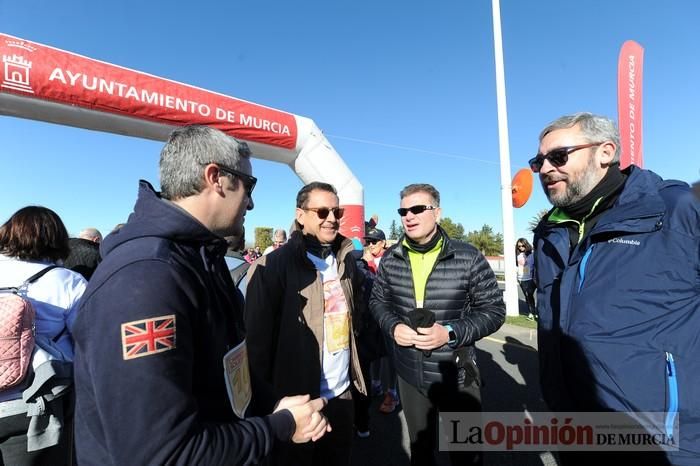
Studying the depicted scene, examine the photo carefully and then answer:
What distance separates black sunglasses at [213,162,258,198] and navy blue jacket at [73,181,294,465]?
203mm

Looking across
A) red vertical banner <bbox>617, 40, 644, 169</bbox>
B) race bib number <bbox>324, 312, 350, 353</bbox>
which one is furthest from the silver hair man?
red vertical banner <bbox>617, 40, 644, 169</bbox>

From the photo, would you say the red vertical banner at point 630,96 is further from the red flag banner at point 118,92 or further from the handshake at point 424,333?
the handshake at point 424,333

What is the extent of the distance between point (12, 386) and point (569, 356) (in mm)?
2670

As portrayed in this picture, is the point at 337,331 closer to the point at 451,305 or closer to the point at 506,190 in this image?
the point at 451,305

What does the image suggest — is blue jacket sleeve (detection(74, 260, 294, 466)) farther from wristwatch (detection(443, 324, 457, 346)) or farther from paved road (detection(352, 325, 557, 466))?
paved road (detection(352, 325, 557, 466))

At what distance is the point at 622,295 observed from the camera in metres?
1.38

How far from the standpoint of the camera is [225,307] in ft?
3.60

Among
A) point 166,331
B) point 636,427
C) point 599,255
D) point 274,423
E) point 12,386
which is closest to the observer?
point 166,331

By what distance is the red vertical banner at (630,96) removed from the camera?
7203 millimetres

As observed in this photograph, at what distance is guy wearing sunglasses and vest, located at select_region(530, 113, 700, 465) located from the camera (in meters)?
1.31

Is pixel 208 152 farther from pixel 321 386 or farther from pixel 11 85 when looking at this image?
pixel 11 85

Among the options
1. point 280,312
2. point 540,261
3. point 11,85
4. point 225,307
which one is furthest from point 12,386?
point 11,85

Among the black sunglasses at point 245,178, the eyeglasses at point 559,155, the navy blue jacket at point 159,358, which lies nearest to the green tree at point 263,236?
the eyeglasses at point 559,155

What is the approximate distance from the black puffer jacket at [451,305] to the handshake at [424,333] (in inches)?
5.9
